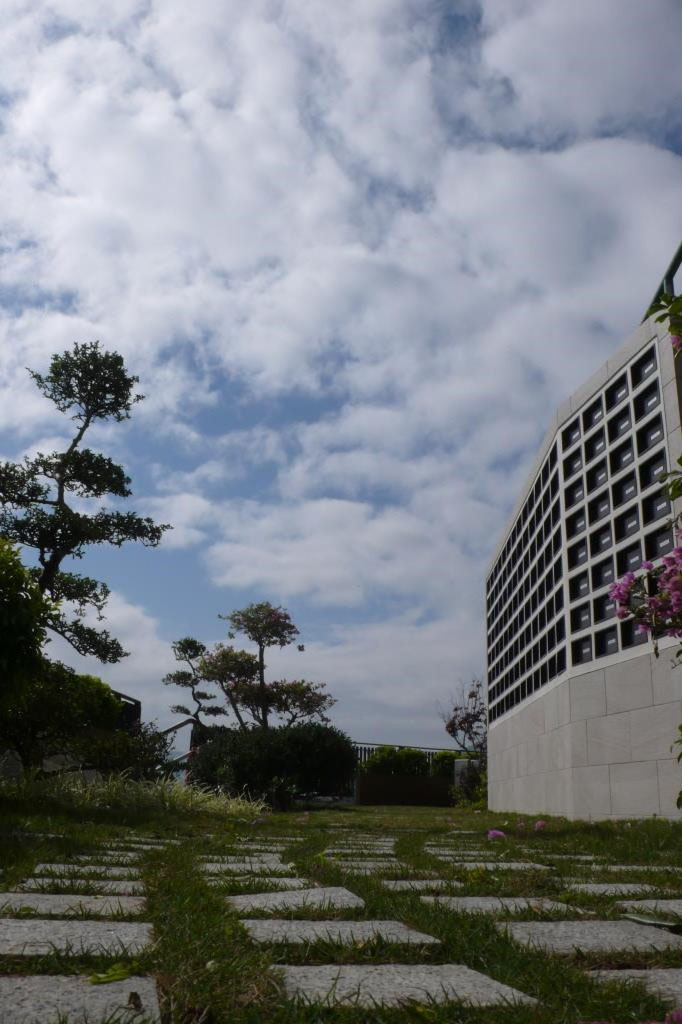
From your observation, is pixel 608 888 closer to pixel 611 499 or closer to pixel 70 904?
pixel 70 904

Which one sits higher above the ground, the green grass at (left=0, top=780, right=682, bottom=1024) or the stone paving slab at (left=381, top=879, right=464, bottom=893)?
the stone paving slab at (left=381, top=879, right=464, bottom=893)

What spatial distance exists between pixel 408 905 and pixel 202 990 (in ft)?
3.57

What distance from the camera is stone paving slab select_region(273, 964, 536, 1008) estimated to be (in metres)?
1.34

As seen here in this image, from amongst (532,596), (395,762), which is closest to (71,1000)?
(532,596)

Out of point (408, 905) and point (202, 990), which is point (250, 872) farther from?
point (202, 990)

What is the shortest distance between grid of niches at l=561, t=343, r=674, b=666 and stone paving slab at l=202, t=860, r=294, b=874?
6.01 meters

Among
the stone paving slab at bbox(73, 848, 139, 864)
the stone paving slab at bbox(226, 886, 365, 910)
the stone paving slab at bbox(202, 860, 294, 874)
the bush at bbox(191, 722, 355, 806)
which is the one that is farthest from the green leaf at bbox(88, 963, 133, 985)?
the bush at bbox(191, 722, 355, 806)

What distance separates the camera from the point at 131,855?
3.82 metres

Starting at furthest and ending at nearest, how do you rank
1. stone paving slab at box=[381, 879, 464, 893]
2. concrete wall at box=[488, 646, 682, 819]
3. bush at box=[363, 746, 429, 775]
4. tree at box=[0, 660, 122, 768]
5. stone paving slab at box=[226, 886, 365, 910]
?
bush at box=[363, 746, 429, 775], tree at box=[0, 660, 122, 768], concrete wall at box=[488, 646, 682, 819], stone paving slab at box=[381, 879, 464, 893], stone paving slab at box=[226, 886, 365, 910]

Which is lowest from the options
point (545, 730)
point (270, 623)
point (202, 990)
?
point (202, 990)

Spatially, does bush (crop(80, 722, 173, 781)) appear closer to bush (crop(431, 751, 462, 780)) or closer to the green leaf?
the green leaf

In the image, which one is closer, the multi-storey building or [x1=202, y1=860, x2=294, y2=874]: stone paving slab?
[x1=202, y1=860, x2=294, y2=874]: stone paving slab

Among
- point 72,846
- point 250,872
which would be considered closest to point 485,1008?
point 250,872

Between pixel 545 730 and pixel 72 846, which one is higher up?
pixel 545 730
